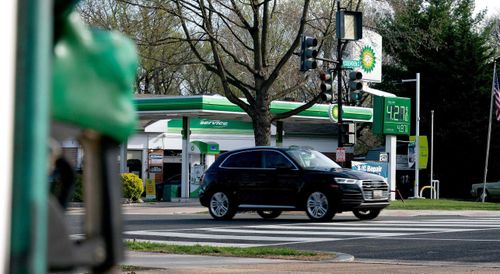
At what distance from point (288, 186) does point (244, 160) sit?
1.41 metres

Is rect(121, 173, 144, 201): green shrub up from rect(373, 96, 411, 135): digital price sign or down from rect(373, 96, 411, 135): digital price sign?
down

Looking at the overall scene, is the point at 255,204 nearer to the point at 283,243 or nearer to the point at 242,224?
the point at 242,224

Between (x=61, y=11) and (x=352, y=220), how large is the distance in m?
20.6

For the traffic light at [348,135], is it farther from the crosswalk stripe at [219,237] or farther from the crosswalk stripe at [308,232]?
the crosswalk stripe at [219,237]

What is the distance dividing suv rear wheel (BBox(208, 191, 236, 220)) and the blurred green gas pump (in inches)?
815

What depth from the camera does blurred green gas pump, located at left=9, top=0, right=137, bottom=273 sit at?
3.90 ft

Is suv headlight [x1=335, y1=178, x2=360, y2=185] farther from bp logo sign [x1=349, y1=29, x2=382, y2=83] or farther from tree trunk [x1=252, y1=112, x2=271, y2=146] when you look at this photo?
bp logo sign [x1=349, y1=29, x2=382, y2=83]

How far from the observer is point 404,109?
37.5 m

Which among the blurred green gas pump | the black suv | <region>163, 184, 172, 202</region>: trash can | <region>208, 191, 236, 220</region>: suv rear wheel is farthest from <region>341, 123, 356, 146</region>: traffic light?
the blurred green gas pump

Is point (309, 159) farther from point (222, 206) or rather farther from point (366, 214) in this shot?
point (222, 206)

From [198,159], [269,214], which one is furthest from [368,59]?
[269,214]

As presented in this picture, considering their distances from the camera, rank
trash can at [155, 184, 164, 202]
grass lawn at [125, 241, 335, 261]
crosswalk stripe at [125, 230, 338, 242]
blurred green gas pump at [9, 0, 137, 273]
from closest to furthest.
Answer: blurred green gas pump at [9, 0, 137, 273], grass lawn at [125, 241, 335, 261], crosswalk stripe at [125, 230, 338, 242], trash can at [155, 184, 164, 202]

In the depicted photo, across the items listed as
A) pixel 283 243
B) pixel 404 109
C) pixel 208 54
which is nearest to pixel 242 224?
pixel 283 243

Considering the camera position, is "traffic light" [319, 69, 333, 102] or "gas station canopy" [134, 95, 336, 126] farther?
"gas station canopy" [134, 95, 336, 126]
